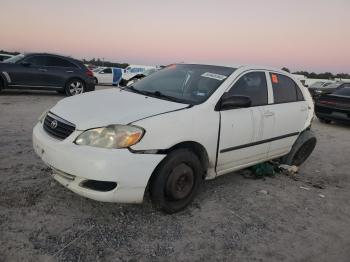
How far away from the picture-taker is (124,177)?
311cm

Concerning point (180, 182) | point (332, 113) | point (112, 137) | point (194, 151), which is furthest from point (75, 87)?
point (112, 137)

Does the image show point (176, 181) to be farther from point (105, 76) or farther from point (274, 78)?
point (105, 76)

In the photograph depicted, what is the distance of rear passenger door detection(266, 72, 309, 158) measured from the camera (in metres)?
4.79

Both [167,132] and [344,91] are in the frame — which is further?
[344,91]

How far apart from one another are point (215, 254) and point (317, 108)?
1003 centimetres

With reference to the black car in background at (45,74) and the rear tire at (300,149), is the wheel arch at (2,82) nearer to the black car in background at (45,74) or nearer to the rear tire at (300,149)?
the black car in background at (45,74)

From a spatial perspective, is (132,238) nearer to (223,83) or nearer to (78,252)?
(78,252)

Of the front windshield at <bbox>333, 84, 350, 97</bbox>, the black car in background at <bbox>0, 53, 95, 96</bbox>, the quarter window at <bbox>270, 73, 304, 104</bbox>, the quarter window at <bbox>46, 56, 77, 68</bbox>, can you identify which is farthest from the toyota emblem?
the front windshield at <bbox>333, 84, 350, 97</bbox>

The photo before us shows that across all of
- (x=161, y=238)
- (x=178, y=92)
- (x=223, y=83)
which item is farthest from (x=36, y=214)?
(x=223, y=83)

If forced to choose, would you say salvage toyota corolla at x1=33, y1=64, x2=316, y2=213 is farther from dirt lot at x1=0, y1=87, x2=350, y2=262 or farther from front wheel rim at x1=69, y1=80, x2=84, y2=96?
front wheel rim at x1=69, y1=80, x2=84, y2=96

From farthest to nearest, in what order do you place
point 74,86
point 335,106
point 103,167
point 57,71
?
point 74,86
point 57,71
point 335,106
point 103,167

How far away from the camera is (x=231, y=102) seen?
388 centimetres

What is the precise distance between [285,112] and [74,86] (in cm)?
936

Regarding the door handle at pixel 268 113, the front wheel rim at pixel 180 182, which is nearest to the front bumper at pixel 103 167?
the front wheel rim at pixel 180 182
